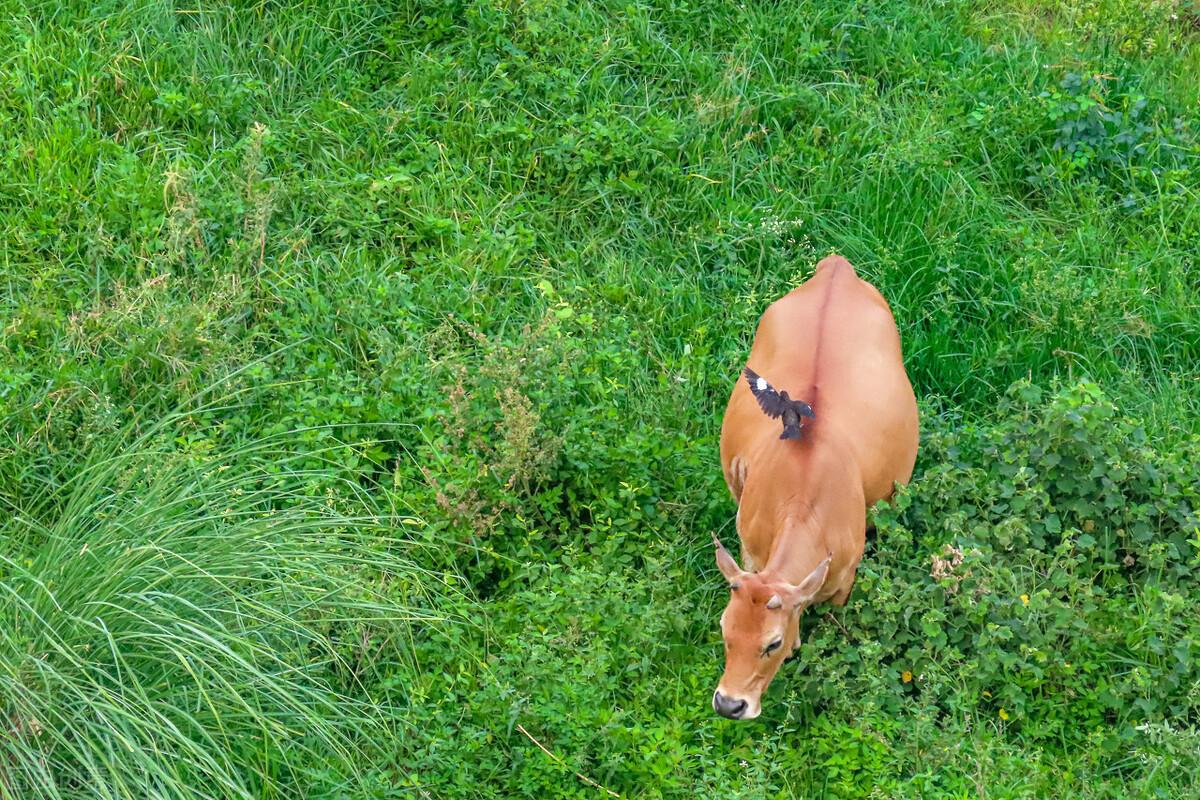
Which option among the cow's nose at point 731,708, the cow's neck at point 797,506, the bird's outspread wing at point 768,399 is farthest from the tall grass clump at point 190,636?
the bird's outspread wing at point 768,399

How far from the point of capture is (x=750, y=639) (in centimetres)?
469

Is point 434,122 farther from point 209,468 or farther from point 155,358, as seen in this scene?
point 209,468

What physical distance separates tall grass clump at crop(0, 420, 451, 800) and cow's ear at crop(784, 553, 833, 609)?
132cm

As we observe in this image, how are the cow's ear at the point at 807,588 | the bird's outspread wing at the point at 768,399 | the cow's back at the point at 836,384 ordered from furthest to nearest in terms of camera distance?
the cow's back at the point at 836,384
the bird's outspread wing at the point at 768,399
the cow's ear at the point at 807,588

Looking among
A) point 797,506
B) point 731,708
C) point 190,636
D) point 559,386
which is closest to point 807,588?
point 797,506

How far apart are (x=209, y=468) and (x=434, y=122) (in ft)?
9.22

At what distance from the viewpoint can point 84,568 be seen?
4488mm

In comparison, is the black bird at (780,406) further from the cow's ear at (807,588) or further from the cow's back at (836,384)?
the cow's ear at (807,588)

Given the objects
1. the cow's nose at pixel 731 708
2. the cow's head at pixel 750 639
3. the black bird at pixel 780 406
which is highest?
the black bird at pixel 780 406

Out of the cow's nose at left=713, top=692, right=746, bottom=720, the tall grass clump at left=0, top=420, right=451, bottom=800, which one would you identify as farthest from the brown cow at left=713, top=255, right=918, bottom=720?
the tall grass clump at left=0, top=420, right=451, bottom=800

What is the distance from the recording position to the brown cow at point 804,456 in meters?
4.72

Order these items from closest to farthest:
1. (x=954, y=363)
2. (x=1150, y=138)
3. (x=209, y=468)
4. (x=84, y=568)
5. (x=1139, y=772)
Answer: (x=84, y=568), (x=1139, y=772), (x=209, y=468), (x=954, y=363), (x=1150, y=138)

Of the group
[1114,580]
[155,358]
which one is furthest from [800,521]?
[155,358]

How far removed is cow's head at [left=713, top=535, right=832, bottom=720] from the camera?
4.67 metres
